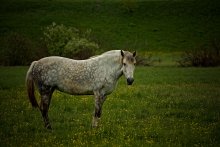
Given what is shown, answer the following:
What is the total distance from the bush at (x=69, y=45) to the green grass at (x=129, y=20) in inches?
502

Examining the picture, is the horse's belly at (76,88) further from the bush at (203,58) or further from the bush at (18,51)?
the bush at (203,58)

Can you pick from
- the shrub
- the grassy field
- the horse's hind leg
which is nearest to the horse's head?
the grassy field

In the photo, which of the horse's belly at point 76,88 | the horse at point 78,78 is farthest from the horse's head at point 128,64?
the horse's belly at point 76,88

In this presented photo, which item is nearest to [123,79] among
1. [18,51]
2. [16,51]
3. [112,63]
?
[18,51]

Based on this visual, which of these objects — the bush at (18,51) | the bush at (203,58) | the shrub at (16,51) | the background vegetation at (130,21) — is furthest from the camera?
the background vegetation at (130,21)

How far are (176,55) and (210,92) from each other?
124 ft

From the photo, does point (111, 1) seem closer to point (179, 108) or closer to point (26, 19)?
point (26, 19)

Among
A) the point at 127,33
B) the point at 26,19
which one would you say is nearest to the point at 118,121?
the point at 127,33

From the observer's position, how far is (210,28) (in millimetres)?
73562

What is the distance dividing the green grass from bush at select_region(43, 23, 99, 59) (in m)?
12.8

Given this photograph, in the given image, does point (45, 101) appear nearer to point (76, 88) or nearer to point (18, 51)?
point (76, 88)

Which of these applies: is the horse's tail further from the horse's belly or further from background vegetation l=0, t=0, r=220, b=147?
the horse's belly

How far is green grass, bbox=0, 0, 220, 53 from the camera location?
68875mm

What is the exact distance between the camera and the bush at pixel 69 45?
48.7 m
